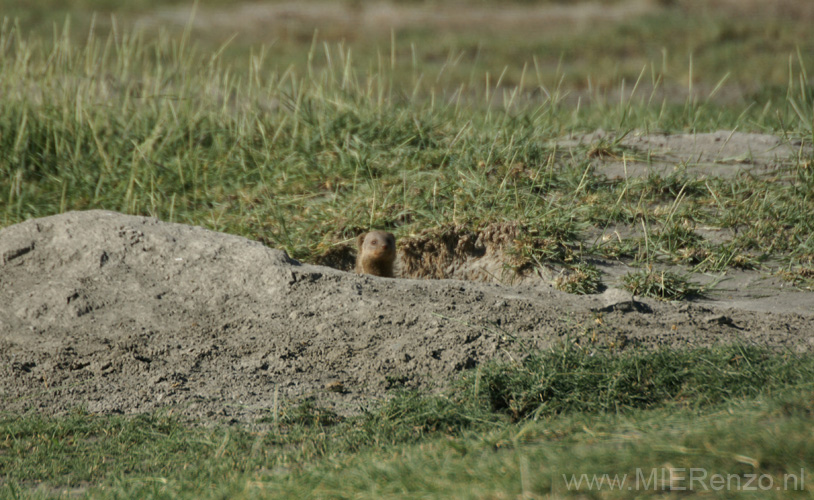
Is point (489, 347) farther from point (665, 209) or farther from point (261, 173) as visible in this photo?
point (261, 173)

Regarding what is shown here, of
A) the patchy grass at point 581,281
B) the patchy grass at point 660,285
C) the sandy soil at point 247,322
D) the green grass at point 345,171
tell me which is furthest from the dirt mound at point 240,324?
the green grass at point 345,171

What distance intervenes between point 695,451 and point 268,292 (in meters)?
2.36

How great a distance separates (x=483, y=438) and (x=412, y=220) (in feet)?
8.79

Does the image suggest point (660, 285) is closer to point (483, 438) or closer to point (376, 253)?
point (376, 253)

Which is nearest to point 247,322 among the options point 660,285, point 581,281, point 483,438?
point 483,438

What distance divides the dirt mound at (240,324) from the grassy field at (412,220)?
0.24 metres

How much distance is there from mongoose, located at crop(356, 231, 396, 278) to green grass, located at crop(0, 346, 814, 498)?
4.73ft

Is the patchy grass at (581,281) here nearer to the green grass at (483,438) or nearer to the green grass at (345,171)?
the green grass at (345,171)

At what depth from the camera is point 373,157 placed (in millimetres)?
5520

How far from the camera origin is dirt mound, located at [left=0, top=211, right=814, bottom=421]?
330 centimetres

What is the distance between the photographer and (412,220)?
5.02m

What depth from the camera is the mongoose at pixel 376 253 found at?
14.6ft

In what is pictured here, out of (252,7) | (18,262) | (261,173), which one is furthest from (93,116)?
(252,7)

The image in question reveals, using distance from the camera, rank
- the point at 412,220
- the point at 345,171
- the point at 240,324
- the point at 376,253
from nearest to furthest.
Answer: the point at 240,324, the point at 376,253, the point at 412,220, the point at 345,171
